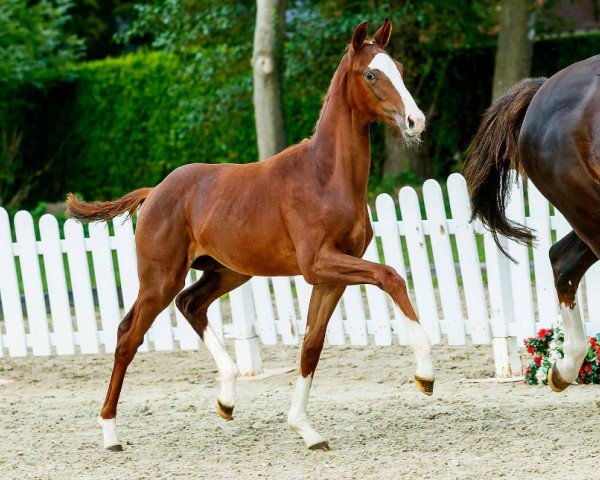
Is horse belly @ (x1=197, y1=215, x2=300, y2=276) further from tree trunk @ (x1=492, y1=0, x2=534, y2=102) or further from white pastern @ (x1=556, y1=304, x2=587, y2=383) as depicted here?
tree trunk @ (x1=492, y1=0, x2=534, y2=102)

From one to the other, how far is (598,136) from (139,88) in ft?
51.4

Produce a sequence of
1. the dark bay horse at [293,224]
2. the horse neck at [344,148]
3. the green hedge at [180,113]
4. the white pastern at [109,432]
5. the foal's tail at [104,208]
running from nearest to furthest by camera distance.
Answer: the dark bay horse at [293,224]
the horse neck at [344,148]
the white pastern at [109,432]
the foal's tail at [104,208]
the green hedge at [180,113]

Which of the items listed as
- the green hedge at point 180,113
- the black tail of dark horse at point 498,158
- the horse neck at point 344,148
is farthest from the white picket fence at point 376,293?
the green hedge at point 180,113

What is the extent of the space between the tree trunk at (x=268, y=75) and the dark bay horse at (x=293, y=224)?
320 inches

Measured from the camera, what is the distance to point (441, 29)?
1614cm

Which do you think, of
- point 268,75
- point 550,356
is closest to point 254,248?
point 550,356

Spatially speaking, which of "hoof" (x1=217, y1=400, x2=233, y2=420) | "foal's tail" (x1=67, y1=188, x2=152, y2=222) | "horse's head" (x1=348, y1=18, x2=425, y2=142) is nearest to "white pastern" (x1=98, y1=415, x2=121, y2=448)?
"hoof" (x1=217, y1=400, x2=233, y2=420)

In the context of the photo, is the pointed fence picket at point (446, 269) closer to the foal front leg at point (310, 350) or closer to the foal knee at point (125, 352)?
→ the foal front leg at point (310, 350)

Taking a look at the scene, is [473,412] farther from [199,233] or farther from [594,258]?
[199,233]

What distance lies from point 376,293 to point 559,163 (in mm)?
2643

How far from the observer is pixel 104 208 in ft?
20.2

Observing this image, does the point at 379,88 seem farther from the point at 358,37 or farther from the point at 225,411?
the point at 225,411

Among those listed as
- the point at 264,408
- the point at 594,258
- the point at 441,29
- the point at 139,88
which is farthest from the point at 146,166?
the point at 594,258

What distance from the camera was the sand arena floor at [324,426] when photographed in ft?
16.2
